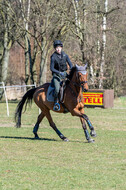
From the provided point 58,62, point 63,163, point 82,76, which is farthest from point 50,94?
point 63,163

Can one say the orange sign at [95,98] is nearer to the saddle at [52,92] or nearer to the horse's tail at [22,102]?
the horse's tail at [22,102]

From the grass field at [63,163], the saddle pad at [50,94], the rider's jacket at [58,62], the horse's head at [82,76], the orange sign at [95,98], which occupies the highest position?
the rider's jacket at [58,62]

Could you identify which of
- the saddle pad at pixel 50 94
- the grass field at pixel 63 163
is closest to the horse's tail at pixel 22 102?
the grass field at pixel 63 163

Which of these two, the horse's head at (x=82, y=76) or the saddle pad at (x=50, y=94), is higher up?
the horse's head at (x=82, y=76)

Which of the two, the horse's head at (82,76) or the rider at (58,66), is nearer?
the horse's head at (82,76)

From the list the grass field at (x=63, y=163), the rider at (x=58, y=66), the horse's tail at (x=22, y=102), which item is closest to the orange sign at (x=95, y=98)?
the grass field at (x=63, y=163)

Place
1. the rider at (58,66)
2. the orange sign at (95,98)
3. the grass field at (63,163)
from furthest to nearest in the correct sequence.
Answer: the orange sign at (95,98) < the rider at (58,66) < the grass field at (63,163)

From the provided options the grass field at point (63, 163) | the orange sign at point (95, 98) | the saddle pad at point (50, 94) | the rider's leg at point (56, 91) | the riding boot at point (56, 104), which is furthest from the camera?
the orange sign at point (95, 98)

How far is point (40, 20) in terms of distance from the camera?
1389 inches

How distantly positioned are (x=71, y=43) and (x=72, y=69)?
28906 mm

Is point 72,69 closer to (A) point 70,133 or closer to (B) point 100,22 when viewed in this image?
(A) point 70,133

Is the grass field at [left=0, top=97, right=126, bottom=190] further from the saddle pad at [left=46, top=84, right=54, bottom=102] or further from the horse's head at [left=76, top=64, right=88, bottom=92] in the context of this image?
the horse's head at [left=76, top=64, right=88, bottom=92]

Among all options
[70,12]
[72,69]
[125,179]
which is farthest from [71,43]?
[125,179]

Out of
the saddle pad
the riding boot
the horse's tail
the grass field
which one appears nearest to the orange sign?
the grass field
